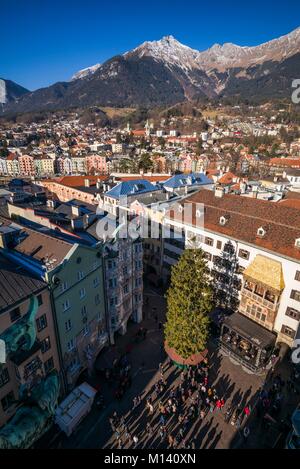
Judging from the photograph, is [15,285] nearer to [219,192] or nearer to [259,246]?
[259,246]

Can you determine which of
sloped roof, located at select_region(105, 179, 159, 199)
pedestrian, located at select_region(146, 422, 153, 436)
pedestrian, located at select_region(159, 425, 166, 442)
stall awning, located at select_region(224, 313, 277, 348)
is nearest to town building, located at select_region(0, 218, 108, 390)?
pedestrian, located at select_region(146, 422, 153, 436)

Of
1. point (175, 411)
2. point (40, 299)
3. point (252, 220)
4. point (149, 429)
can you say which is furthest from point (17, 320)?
point (252, 220)

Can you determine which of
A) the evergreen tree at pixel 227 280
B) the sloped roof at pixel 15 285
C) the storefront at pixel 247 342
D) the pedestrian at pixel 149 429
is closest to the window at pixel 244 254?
the evergreen tree at pixel 227 280

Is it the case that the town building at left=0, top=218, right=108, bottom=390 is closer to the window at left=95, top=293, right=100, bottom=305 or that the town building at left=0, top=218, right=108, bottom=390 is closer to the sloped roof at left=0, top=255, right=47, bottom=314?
Answer: the window at left=95, top=293, right=100, bottom=305

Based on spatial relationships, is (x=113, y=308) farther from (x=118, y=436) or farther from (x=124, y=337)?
(x=118, y=436)

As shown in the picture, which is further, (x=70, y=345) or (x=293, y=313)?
(x=293, y=313)

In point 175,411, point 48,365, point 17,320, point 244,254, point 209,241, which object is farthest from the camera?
point 209,241

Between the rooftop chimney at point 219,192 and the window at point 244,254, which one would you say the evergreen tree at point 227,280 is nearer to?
the window at point 244,254
